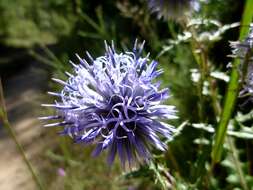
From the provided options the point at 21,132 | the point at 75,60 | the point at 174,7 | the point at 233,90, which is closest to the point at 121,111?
the point at 233,90

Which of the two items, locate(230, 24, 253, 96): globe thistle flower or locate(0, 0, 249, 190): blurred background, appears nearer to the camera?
locate(230, 24, 253, 96): globe thistle flower

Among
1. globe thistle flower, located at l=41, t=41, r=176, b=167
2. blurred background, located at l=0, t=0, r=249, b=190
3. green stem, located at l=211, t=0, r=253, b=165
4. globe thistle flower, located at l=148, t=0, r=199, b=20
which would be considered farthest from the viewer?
blurred background, located at l=0, t=0, r=249, b=190

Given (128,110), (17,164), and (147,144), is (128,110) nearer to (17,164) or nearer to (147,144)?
(147,144)

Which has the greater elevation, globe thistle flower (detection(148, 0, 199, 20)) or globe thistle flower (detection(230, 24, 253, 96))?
globe thistle flower (detection(148, 0, 199, 20))

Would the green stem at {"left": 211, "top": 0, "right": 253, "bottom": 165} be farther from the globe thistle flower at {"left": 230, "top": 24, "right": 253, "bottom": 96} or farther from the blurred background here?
the blurred background

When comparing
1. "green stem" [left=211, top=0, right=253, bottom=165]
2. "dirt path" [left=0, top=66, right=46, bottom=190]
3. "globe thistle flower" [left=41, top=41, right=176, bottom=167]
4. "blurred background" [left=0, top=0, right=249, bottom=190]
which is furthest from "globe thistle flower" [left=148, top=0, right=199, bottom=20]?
"dirt path" [left=0, top=66, right=46, bottom=190]

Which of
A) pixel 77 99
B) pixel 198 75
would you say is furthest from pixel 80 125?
pixel 198 75
